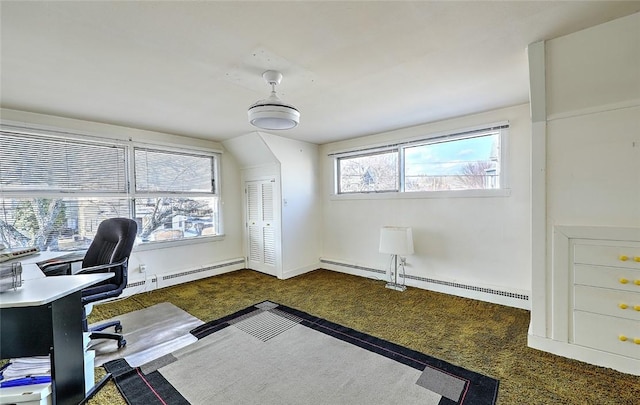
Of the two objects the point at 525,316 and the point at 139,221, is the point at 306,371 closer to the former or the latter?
the point at 525,316

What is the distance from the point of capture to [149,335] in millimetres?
2486

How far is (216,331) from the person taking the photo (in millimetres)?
2543

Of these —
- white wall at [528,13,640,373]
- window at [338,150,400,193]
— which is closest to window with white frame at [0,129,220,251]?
window at [338,150,400,193]

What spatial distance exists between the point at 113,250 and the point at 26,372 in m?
1.02

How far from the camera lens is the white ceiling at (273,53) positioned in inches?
56.9

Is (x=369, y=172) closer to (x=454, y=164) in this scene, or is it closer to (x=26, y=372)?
(x=454, y=164)

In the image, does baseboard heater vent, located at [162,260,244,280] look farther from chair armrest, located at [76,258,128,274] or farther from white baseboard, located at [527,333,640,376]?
white baseboard, located at [527,333,640,376]

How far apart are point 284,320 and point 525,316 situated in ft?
8.21

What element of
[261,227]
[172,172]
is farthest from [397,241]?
[172,172]

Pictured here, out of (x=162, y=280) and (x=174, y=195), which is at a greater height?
(x=174, y=195)

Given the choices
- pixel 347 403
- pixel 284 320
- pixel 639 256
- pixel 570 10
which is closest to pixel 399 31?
pixel 570 10

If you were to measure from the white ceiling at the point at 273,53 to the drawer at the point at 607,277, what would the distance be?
1.60m

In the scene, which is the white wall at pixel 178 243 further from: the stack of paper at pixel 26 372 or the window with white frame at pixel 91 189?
the stack of paper at pixel 26 372

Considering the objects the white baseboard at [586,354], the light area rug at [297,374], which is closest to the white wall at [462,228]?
the white baseboard at [586,354]
